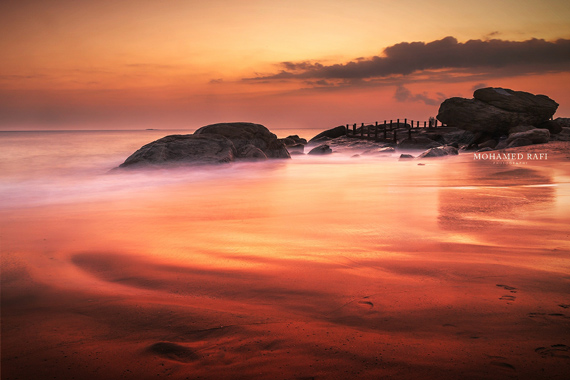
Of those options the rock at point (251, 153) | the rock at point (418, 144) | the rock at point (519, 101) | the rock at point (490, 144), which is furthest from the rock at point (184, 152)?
the rock at point (519, 101)

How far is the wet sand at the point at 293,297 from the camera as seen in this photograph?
6.38ft

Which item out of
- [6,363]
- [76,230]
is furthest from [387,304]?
[76,230]

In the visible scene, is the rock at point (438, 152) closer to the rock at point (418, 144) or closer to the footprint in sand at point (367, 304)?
the rock at point (418, 144)

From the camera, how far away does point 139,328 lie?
7.52 feet

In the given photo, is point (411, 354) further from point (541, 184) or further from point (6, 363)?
point (541, 184)

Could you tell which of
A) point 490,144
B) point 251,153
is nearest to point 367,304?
point 251,153

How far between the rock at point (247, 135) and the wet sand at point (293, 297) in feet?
42.0

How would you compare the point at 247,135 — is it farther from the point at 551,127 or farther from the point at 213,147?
the point at 551,127

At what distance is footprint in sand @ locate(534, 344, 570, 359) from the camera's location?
1.91 m

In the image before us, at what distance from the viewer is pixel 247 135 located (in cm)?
1845

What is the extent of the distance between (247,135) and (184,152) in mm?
4499

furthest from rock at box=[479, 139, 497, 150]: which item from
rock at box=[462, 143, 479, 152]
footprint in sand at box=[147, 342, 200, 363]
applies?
footprint in sand at box=[147, 342, 200, 363]

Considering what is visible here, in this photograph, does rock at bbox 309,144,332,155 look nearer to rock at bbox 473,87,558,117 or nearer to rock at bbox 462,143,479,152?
rock at bbox 462,143,479,152

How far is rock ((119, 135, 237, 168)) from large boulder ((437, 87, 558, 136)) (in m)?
Answer: 17.3
